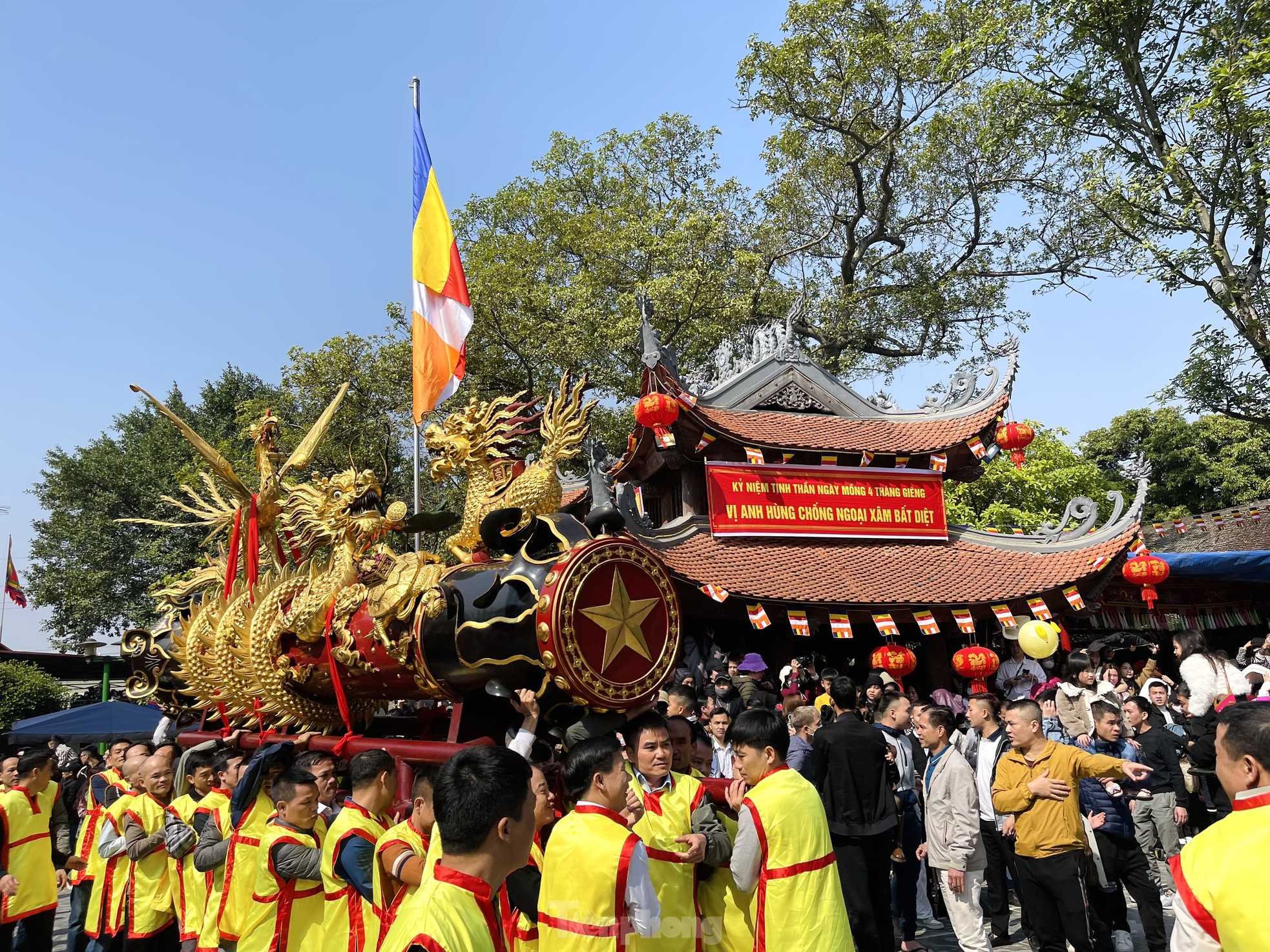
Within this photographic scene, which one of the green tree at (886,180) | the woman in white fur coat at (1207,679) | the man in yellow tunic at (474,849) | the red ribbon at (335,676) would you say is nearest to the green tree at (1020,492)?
the green tree at (886,180)

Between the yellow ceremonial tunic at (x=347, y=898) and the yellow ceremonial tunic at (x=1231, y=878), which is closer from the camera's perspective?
the yellow ceremonial tunic at (x=1231, y=878)

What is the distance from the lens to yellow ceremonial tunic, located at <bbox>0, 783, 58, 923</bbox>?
19.4 ft

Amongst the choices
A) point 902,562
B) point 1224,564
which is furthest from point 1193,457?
point 902,562

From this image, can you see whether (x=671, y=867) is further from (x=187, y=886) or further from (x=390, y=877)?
(x=187, y=886)

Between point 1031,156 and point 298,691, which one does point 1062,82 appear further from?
point 298,691

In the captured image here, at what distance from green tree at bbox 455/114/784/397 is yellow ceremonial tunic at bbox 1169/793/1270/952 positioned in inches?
690

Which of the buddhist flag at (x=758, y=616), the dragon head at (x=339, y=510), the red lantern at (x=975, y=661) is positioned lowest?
the red lantern at (x=975, y=661)

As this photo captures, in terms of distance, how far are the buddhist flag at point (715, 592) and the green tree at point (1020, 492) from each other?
12889mm

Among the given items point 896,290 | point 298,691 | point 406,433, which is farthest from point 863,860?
point 896,290

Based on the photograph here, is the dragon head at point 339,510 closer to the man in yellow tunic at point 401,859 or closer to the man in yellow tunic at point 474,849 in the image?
the man in yellow tunic at point 401,859

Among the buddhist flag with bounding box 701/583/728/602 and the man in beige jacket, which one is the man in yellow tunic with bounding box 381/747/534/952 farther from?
the buddhist flag with bounding box 701/583/728/602

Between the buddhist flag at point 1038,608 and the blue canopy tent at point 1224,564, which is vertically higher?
the blue canopy tent at point 1224,564

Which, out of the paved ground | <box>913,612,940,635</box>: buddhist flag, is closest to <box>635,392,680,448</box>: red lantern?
<box>913,612,940,635</box>: buddhist flag

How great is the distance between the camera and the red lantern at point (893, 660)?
1210 centimetres
